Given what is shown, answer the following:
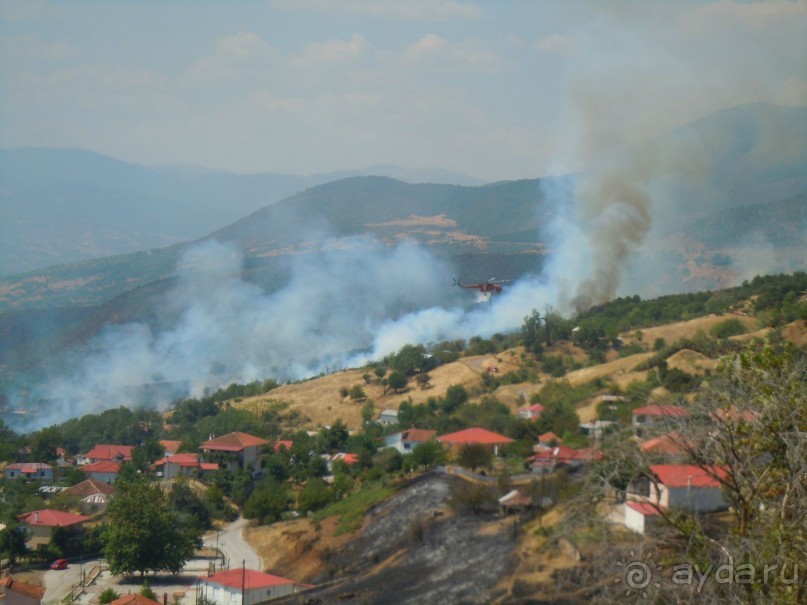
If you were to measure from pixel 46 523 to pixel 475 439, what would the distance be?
1928cm

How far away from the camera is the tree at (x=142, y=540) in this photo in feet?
115

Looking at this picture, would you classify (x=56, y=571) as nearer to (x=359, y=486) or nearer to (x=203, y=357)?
(x=359, y=486)

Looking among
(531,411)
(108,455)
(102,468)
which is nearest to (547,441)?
(531,411)

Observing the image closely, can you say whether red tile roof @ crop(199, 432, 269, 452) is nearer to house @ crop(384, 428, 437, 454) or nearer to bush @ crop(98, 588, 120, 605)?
house @ crop(384, 428, 437, 454)

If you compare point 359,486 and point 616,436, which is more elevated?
point 616,436

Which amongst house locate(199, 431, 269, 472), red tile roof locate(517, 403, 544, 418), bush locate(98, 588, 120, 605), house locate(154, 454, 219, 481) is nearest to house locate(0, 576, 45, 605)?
bush locate(98, 588, 120, 605)

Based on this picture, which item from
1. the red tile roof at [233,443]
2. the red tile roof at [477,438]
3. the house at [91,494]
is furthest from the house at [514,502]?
the red tile roof at [233,443]

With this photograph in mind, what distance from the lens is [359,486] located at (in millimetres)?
45719

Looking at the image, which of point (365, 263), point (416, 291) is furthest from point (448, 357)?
point (365, 263)

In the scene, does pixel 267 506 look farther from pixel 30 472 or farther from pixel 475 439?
pixel 30 472

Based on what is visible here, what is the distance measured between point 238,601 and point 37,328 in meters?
148

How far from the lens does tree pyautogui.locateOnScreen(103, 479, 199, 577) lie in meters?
34.9

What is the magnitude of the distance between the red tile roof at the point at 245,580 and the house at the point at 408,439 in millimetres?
19376

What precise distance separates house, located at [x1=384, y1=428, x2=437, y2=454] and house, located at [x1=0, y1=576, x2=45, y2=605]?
22799 millimetres
